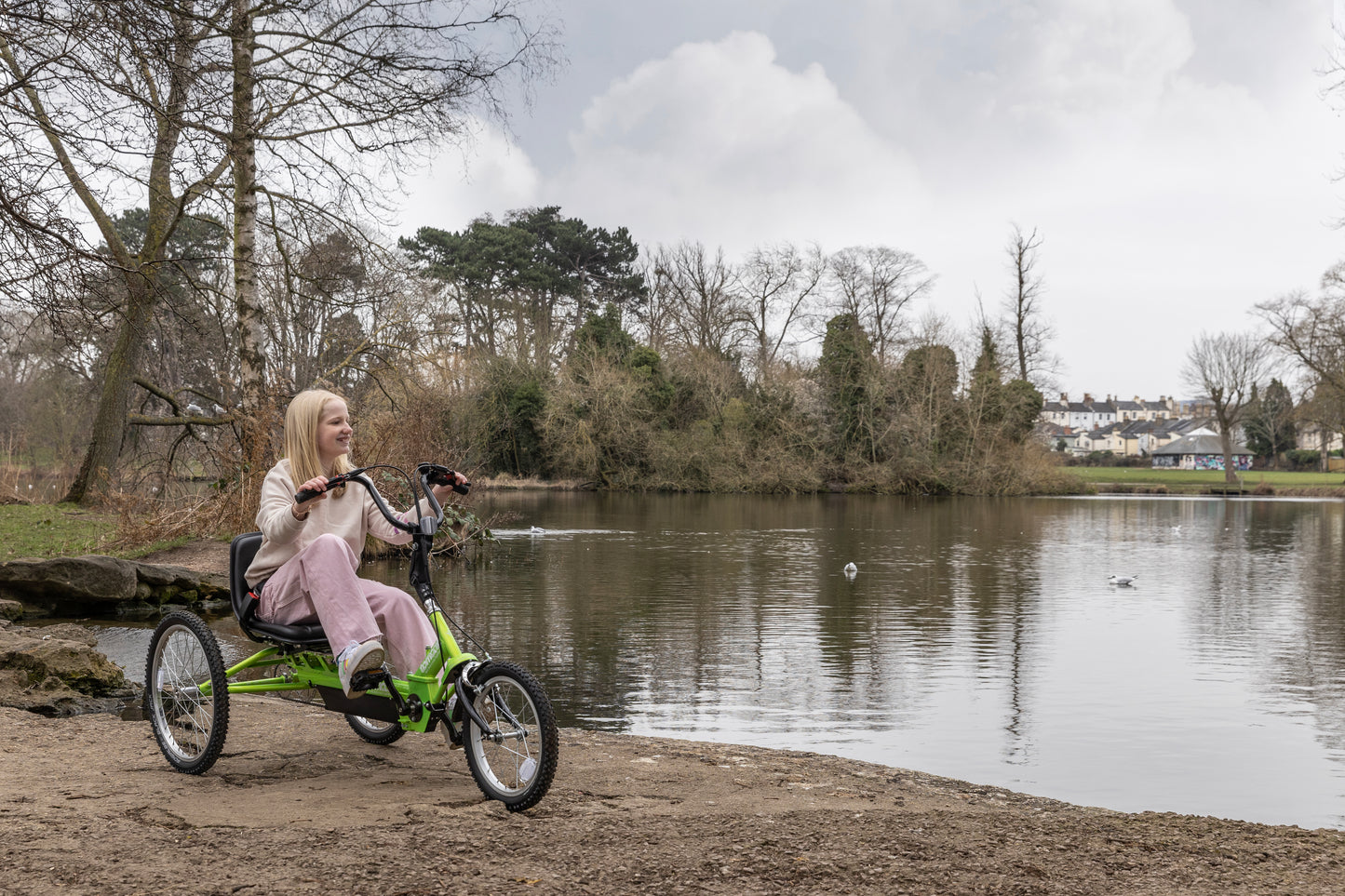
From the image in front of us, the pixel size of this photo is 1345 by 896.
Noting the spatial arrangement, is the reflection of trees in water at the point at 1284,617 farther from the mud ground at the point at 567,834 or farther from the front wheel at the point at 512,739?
the front wheel at the point at 512,739

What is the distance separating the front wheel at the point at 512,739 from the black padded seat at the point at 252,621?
29.8 inches

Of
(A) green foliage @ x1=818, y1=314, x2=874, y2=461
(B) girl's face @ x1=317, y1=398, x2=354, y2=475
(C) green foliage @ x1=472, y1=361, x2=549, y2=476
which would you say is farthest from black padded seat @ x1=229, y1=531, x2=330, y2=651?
(A) green foliage @ x1=818, y1=314, x2=874, y2=461

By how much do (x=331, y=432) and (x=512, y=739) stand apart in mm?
1515

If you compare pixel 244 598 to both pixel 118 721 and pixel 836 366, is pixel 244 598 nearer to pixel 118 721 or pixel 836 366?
pixel 118 721

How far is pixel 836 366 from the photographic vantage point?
152 feet

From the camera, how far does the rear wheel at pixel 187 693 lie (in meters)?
4.51

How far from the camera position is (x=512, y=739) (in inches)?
159

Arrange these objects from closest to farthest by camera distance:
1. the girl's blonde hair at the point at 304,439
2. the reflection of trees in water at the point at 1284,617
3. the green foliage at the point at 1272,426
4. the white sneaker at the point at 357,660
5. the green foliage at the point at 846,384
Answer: the white sneaker at the point at 357,660, the girl's blonde hair at the point at 304,439, the reflection of trees in water at the point at 1284,617, the green foliage at the point at 846,384, the green foliage at the point at 1272,426

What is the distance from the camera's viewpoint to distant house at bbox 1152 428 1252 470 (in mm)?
99688

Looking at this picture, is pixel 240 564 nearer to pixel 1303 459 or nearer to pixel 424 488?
pixel 424 488

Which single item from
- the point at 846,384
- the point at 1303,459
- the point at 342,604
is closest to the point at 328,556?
the point at 342,604

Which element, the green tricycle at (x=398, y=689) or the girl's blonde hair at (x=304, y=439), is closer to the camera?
the green tricycle at (x=398, y=689)

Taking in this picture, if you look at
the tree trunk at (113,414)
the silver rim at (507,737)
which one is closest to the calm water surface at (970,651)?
the silver rim at (507,737)

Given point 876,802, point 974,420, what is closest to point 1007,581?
point 876,802
